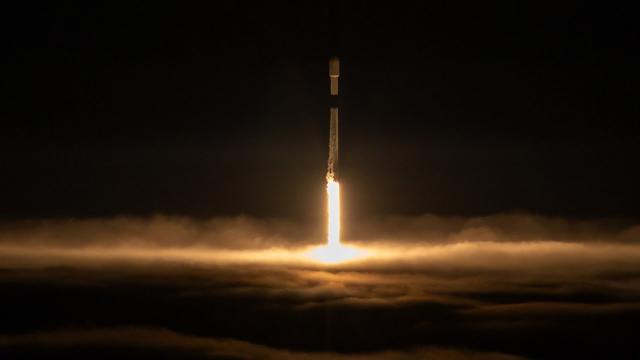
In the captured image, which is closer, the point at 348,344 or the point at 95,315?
the point at 348,344

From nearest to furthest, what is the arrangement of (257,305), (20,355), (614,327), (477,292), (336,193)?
(20,355) → (614,327) → (257,305) → (477,292) → (336,193)

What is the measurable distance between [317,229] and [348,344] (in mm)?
33289

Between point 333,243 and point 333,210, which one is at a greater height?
point 333,210

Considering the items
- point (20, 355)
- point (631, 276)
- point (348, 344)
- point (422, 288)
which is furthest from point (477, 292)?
point (20, 355)

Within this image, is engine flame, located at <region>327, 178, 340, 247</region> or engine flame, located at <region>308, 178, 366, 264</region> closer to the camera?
engine flame, located at <region>327, 178, 340, 247</region>

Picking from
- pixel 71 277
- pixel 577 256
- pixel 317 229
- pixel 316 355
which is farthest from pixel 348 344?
pixel 317 229

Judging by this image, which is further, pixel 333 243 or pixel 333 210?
pixel 333 243

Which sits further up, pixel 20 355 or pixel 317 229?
pixel 317 229

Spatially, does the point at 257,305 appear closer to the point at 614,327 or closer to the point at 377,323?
the point at 377,323

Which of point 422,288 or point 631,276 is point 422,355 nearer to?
point 422,288

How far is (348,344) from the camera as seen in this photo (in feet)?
179

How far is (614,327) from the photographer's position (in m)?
57.1

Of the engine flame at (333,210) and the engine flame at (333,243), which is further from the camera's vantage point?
the engine flame at (333,243)

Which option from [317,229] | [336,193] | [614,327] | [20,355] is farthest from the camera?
[317,229]
